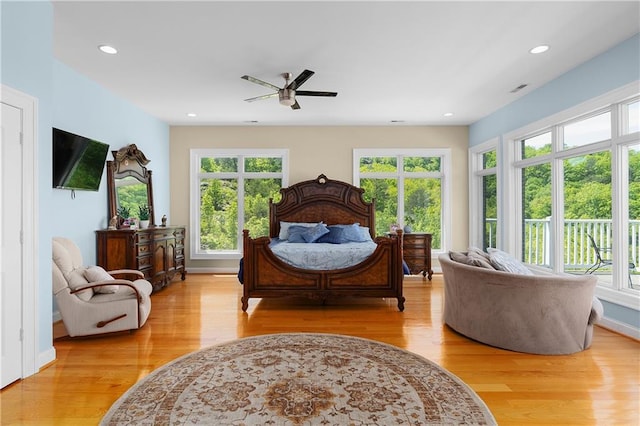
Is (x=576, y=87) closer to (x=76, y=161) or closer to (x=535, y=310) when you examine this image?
(x=535, y=310)

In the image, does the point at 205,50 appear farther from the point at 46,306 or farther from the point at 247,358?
the point at 247,358

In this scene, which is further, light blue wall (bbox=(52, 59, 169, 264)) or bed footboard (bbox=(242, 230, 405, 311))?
bed footboard (bbox=(242, 230, 405, 311))

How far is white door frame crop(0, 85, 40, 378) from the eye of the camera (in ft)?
8.35

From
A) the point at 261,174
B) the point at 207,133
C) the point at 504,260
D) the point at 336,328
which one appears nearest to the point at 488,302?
the point at 504,260

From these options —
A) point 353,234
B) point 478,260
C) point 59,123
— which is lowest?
point 478,260

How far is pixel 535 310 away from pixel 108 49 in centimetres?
477

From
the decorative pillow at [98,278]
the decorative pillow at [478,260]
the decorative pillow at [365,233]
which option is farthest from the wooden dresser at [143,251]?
the decorative pillow at [478,260]

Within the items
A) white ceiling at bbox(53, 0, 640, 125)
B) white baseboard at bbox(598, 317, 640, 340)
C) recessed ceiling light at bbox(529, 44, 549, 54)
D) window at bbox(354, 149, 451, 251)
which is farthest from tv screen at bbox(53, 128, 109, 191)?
white baseboard at bbox(598, 317, 640, 340)

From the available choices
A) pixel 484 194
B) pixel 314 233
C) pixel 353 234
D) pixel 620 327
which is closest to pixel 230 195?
pixel 314 233

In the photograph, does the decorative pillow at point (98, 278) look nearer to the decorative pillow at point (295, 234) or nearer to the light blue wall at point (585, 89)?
the decorative pillow at point (295, 234)

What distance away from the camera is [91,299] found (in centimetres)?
338

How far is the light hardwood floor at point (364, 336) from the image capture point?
2.17 metres

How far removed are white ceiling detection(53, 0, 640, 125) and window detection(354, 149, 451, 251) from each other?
1619mm

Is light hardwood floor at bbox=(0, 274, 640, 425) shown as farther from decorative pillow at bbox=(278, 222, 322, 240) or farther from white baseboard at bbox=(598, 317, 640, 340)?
decorative pillow at bbox=(278, 222, 322, 240)
